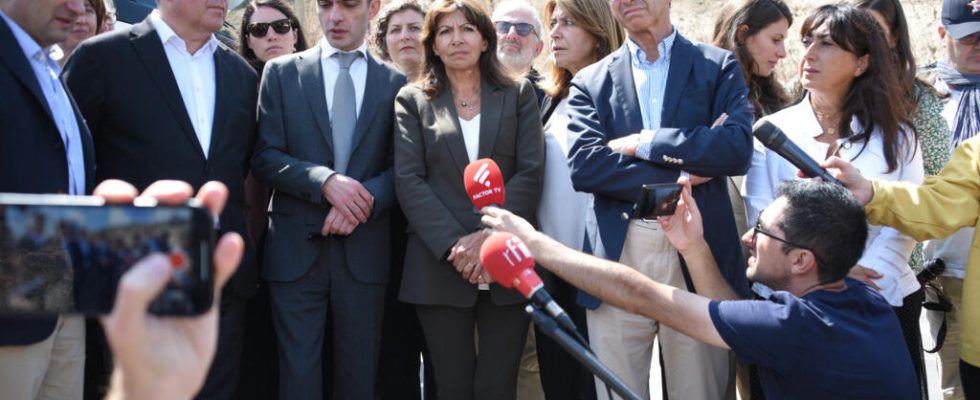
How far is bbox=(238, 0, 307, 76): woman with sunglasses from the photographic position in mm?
5887

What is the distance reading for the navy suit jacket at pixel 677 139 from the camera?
4.07 m

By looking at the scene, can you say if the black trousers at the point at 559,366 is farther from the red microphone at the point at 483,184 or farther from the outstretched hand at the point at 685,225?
the red microphone at the point at 483,184

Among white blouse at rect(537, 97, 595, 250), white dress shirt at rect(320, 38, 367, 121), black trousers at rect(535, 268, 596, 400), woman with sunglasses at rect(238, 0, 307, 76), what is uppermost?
woman with sunglasses at rect(238, 0, 307, 76)

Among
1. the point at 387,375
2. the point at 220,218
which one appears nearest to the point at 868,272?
the point at 387,375

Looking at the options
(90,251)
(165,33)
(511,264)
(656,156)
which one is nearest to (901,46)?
(656,156)

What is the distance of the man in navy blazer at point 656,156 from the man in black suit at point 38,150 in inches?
78.5

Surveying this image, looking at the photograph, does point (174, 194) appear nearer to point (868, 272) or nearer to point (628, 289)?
point (628, 289)

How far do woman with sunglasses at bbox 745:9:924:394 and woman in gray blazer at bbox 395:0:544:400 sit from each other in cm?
109

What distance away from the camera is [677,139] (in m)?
4.05

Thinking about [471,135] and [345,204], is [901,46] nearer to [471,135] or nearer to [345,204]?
[471,135]

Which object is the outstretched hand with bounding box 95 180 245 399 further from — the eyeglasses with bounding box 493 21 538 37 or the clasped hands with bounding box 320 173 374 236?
the eyeglasses with bounding box 493 21 538 37

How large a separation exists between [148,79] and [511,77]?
1.67 m

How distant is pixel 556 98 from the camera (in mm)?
5273

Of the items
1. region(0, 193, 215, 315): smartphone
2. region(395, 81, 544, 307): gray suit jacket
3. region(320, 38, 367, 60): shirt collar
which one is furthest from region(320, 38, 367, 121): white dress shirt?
region(0, 193, 215, 315): smartphone
